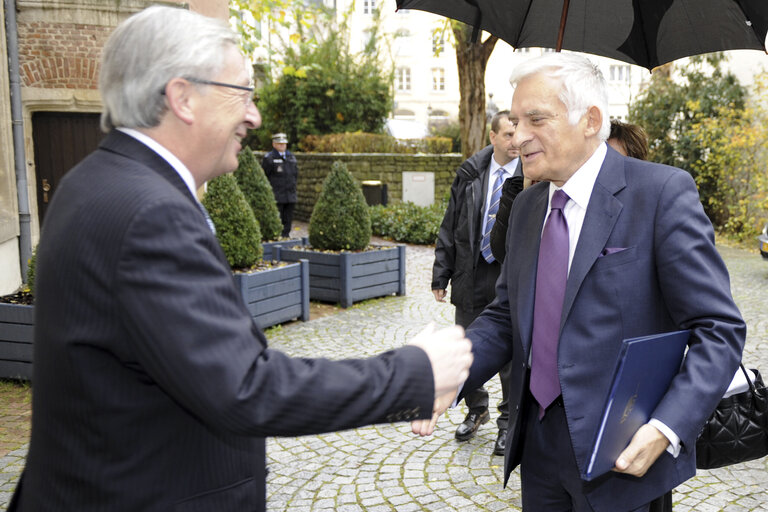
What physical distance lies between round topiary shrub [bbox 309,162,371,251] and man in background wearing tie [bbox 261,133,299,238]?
681 cm

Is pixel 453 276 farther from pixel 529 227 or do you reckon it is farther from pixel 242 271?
pixel 242 271

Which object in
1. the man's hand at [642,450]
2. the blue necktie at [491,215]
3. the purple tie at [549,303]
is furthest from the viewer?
the blue necktie at [491,215]

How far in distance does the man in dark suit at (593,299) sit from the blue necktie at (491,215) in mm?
2452

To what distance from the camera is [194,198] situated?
1.56 meters

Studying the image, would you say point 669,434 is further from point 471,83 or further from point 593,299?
point 471,83

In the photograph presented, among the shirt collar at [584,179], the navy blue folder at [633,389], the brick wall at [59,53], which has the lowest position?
the navy blue folder at [633,389]

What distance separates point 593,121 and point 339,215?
7247 millimetres

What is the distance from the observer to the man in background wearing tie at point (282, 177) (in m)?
16.3

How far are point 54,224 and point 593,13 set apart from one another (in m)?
2.70

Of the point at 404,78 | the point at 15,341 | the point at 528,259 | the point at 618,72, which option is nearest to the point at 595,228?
the point at 528,259

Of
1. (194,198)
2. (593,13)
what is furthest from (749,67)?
(194,198)

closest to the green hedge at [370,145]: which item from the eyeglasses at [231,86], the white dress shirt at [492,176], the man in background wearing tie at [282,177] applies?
the man in background wearing tie at [282,177]

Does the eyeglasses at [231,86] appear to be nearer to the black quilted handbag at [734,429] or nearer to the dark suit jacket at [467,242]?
the black quilted handbag at [734,429]

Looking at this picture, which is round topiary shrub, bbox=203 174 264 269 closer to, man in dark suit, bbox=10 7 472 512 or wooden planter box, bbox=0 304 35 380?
wooden planter box, bbox=0 304 35 380
